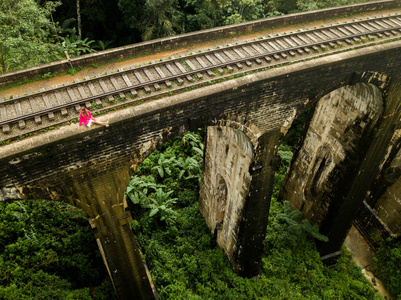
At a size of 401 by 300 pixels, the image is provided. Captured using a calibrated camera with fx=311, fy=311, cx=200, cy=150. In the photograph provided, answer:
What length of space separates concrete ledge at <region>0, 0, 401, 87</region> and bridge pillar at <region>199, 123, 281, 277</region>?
2.95m

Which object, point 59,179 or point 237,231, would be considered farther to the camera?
point 237,231

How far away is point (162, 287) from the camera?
9.91m

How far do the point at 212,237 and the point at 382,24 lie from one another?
31.3ft

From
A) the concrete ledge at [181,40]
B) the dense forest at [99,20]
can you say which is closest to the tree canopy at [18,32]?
the dense forest at [99,20]

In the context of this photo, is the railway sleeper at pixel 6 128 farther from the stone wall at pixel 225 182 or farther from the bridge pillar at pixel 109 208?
the stone wall at pixel 225 182

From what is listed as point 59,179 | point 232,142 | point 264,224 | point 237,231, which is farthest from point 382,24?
point 59,179

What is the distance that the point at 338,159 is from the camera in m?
10.8

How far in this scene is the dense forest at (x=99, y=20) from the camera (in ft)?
39.7

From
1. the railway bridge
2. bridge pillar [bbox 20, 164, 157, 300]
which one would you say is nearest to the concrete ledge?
the railway bridge

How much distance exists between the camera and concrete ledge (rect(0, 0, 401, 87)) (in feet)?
26.7

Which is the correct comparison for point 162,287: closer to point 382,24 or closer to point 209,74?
Answer: point 209,74

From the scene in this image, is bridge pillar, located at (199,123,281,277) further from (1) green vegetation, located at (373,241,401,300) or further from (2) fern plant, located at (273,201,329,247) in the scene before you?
(1) green vegetation, located at (373,241,401,300)

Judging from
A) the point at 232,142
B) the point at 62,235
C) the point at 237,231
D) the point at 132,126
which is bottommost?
the point at 62,235

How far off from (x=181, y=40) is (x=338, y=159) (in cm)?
661
